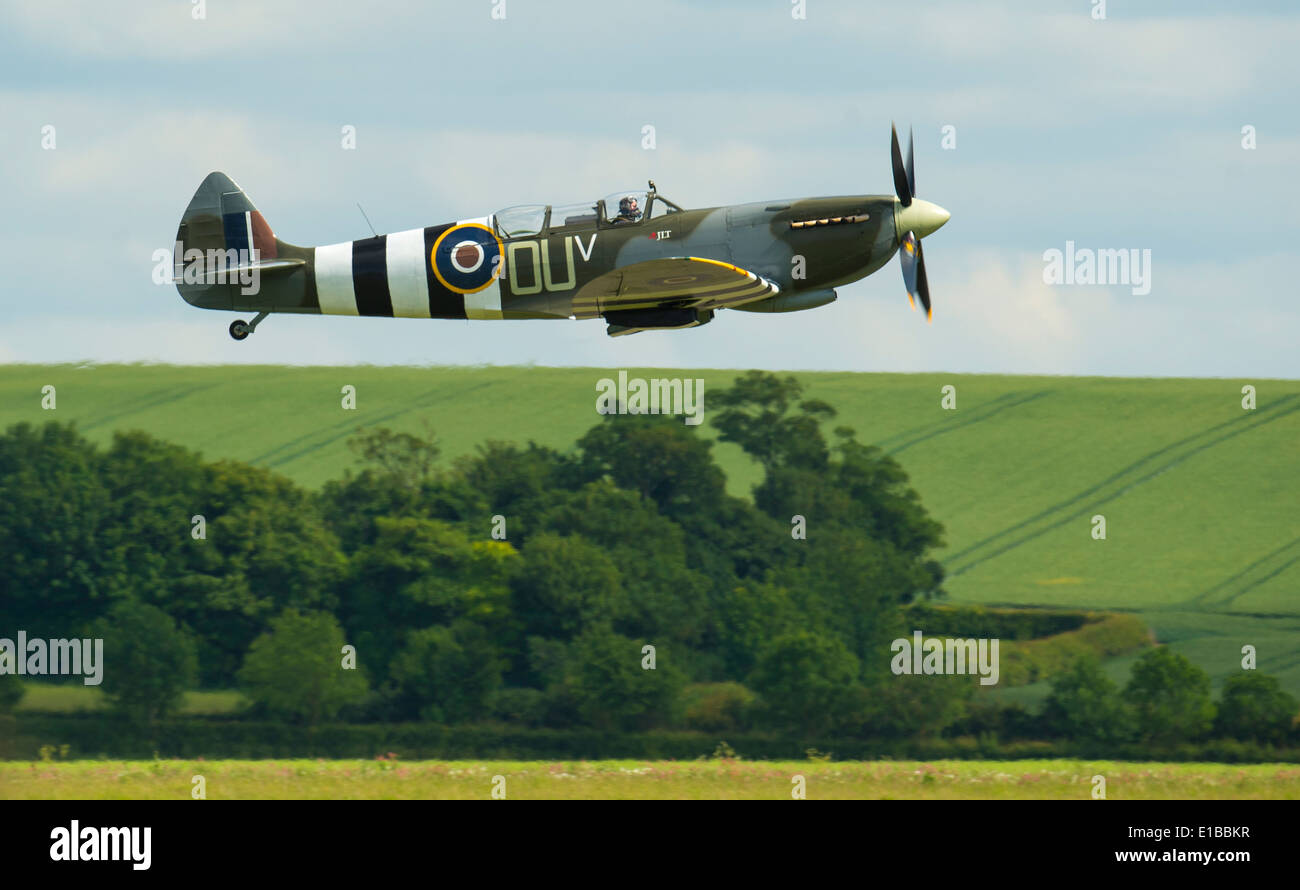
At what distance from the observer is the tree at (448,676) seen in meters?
60.9

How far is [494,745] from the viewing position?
58.8 metres

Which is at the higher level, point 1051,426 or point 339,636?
point 1051,426

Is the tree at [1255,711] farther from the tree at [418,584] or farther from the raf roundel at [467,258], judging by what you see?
the raf roundel at [467,258]

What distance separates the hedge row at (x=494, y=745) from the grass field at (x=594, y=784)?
2121 centimetres

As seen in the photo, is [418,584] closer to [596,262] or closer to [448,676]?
[448,676]

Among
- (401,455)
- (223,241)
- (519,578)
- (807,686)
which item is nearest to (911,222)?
(223,241)

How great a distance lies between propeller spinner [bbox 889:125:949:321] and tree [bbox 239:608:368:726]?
39261 mm

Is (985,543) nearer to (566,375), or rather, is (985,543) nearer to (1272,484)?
(1272,484)

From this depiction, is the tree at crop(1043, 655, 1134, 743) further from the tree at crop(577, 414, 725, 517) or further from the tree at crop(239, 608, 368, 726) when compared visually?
the tree at crop(239, 608, 368, 726)

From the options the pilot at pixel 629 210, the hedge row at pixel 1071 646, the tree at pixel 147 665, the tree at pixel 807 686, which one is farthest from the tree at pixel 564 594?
the pilot at pixel 629 210

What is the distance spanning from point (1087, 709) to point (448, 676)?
74.5ft
